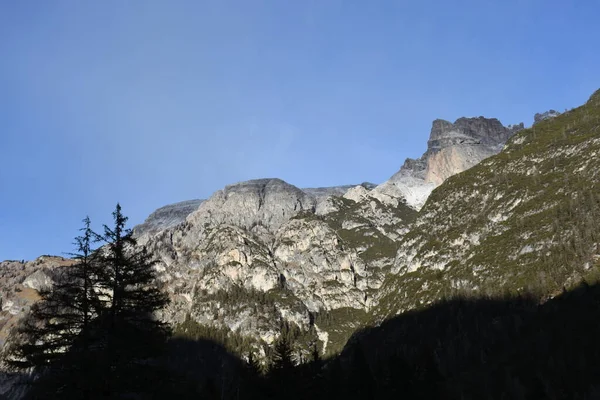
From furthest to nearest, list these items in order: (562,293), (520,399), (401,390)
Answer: (562,293), (520,399), (401,390)

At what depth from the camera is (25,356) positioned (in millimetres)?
23641

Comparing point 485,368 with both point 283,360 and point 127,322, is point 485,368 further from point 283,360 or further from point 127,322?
point 127,322

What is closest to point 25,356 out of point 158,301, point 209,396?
point 158,301

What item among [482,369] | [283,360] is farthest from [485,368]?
[283,360]

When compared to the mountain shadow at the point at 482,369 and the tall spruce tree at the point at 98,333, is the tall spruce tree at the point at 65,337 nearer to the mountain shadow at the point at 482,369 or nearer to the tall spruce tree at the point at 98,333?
the tall spruce tree at the point at 98,333

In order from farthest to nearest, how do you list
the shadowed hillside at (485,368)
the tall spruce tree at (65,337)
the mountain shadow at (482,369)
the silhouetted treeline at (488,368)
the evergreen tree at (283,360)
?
the silhouetted treeline at (488,368) < the shadowed hillside at (485,368) < the mountain shadow at (482,369) < the evergreen tree at (283,360) < the tall spruce tree at (65,337)

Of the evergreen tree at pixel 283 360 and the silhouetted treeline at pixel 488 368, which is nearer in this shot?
the evergreen tree at pixel 283 360

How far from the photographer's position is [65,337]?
2430 cm

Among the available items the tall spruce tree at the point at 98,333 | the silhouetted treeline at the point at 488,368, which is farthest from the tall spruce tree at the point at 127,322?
the silhouetted treeline at the point at 488,368

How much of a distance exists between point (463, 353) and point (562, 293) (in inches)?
1608

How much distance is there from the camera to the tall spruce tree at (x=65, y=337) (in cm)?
2188

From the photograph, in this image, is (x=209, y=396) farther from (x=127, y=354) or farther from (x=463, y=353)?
(x=463, y=353)

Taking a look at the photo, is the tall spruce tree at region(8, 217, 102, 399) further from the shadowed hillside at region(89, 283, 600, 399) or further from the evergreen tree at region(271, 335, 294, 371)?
the evergreen tree at region(271, 335, 294, 371)

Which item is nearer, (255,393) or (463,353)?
(255,393)
